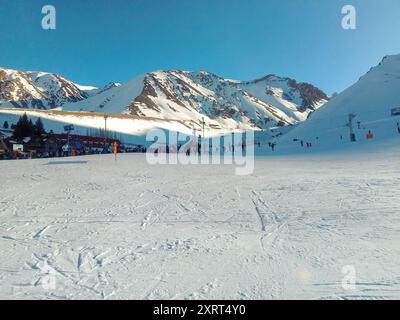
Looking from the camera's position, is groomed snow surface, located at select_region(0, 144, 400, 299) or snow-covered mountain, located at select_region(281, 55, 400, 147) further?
snow-covered mountain, located at select_region(281, 55, 400, 147)

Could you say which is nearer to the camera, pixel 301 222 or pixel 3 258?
pixel 3 258

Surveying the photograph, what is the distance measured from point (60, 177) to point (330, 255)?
1129cm

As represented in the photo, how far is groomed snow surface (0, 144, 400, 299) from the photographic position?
3.83 metres

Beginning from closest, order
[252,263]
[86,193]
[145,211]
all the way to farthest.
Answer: [252,263], [145,211], [86,193]

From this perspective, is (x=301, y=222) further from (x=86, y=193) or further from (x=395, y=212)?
(x=86, y=193)

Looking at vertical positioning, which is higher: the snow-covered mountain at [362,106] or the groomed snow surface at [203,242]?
the snow-covered mountain at [362,106]

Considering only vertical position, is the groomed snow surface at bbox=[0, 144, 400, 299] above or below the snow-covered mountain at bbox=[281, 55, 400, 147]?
below

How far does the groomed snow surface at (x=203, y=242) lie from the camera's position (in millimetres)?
3832

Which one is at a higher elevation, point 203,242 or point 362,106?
point 362,106

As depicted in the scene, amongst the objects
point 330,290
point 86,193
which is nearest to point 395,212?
point 330,290

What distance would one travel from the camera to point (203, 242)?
5.35m

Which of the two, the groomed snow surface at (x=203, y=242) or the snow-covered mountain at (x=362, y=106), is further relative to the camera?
the snow-covered mountain at (x=362, y=106)

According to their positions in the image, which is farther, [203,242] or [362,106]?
[362,106]

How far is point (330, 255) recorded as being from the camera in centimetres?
462
